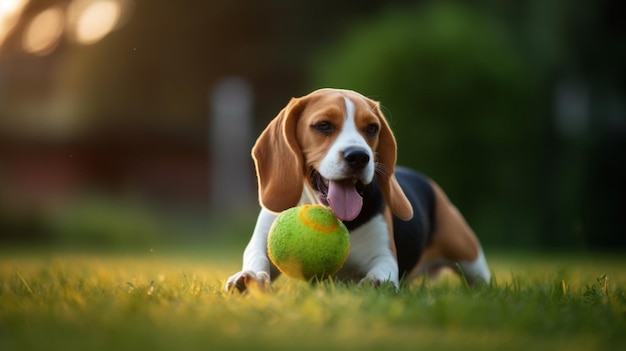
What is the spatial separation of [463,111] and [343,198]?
7840 millimetres

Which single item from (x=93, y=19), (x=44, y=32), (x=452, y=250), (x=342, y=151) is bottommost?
(x=452, y=250)

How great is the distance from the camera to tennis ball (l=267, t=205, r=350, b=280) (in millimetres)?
A: 3652

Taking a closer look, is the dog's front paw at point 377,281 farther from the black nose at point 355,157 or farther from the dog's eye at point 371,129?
the dog's eye at point 371,129

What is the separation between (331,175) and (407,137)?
7563mm

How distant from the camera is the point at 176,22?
1948cm

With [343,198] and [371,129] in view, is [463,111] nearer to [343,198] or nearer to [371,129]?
[371,129]

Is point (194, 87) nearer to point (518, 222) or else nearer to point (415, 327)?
point (518, 222)

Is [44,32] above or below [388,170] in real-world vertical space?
above

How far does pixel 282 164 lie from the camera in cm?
409

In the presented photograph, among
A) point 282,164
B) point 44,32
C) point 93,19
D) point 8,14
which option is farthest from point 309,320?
point 44,32

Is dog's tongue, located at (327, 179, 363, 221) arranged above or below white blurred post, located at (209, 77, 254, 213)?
above

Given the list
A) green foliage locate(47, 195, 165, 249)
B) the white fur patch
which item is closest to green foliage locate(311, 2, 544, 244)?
green foliage locate(47, 195, 165, 249)

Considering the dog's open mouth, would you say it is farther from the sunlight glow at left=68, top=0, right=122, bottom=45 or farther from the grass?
the sunlight glow at left=68, top=0, right=122, bottom=45

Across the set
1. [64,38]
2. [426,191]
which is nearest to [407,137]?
[426,191]
